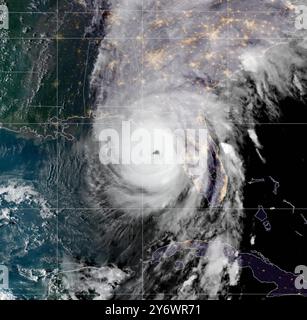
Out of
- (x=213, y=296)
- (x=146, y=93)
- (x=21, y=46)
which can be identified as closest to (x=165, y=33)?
(x=146, y=93)

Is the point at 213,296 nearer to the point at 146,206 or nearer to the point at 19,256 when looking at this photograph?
the point at 146,206

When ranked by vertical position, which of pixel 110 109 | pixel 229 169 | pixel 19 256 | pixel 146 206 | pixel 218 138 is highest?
pixel 110 109

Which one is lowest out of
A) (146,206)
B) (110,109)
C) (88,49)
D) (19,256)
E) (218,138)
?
(19,256)

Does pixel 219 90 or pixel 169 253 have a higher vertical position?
pixel 219 90

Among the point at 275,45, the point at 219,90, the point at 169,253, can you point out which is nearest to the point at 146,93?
the point at 219,90

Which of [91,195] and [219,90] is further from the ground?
[219,90]

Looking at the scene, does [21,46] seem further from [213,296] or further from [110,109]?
[213,296]
